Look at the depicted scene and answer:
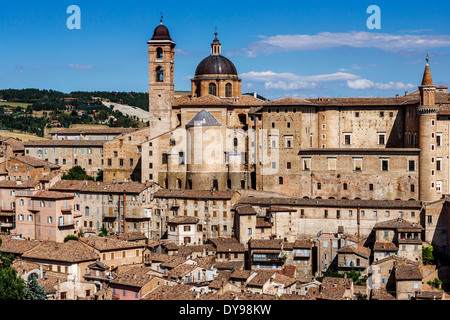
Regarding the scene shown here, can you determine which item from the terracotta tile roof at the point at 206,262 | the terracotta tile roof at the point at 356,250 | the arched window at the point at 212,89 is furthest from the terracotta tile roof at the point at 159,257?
the arched window at the point at 212,89

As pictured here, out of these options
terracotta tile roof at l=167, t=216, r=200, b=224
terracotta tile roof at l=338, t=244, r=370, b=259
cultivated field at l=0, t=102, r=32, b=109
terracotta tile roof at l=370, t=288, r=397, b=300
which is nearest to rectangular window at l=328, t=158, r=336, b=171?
terracotta tile roof at l=338, t=244, r=370, b=259

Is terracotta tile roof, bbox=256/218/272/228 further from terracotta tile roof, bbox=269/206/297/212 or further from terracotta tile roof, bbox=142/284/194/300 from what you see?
terracotta tile roof, bbox=142/284/194/300

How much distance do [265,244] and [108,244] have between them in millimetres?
9637

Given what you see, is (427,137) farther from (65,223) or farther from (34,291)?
(34,291)

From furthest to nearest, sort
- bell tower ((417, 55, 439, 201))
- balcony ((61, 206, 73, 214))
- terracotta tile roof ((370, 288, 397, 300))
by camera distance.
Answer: bell tower ((417, 55, 439, 201)) → balcony ((61, 206, 73, 214)) → terracotta tile roof ((370, 288, 397, 300))

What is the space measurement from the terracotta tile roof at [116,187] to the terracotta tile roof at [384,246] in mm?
16240

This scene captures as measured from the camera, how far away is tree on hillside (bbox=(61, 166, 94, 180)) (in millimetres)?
57188

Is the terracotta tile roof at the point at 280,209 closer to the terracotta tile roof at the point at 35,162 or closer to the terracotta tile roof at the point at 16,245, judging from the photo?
the terracotta tile roof at the point at 16,245

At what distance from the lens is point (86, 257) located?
3828 cm

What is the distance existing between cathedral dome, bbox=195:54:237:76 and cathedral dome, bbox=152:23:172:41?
6020mm

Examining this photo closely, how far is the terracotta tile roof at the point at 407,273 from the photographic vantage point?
3753cm

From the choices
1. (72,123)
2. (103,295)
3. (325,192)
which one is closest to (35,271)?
(103,295)
